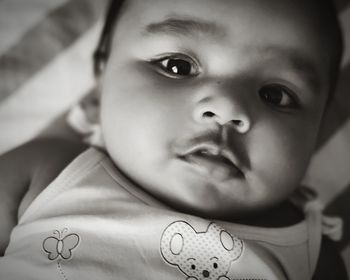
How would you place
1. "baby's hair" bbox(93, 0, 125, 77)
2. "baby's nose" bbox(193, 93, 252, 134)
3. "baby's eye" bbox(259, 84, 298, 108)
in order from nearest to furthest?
1. "baby's nose" bbox(193, 93, 252, 134)
2. "baby's eye" bbox(259, 84, 298, 108)
3. "baby's hair" bbox(93, 0, 125, 77)

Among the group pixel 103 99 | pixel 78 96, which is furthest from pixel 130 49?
pixel 78 96

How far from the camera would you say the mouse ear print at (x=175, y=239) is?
78 centimetres

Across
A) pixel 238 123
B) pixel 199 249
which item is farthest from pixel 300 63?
pixel 199 249

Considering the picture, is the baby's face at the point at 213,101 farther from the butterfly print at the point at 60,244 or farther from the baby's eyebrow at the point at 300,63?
the butterfly print at the point at 60,244

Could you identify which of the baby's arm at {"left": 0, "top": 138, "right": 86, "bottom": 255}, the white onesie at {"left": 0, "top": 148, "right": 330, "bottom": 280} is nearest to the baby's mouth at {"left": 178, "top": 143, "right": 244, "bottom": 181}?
the white onesie at {"left": 0, "top": 148, "right": 330, "bottom": 280}

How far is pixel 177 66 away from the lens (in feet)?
2.78

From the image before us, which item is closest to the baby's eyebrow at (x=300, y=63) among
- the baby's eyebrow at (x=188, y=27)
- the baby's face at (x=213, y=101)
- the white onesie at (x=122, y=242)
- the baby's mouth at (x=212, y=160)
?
the baby's face at (x=213, y=101)

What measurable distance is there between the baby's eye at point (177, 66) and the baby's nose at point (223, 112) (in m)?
0.10

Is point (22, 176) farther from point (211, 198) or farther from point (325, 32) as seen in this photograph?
point (325, 32)

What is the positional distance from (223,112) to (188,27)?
0.65ft

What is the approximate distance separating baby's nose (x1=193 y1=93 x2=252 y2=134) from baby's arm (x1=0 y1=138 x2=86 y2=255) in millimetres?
378

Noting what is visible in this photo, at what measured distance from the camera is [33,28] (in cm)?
117

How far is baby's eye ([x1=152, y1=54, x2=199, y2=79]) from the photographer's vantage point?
83 centimetres

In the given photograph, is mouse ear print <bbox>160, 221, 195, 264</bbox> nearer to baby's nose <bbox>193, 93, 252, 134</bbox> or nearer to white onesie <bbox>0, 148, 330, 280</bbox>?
white onesie <bbox>0, 148, 330, 280</bbox>
